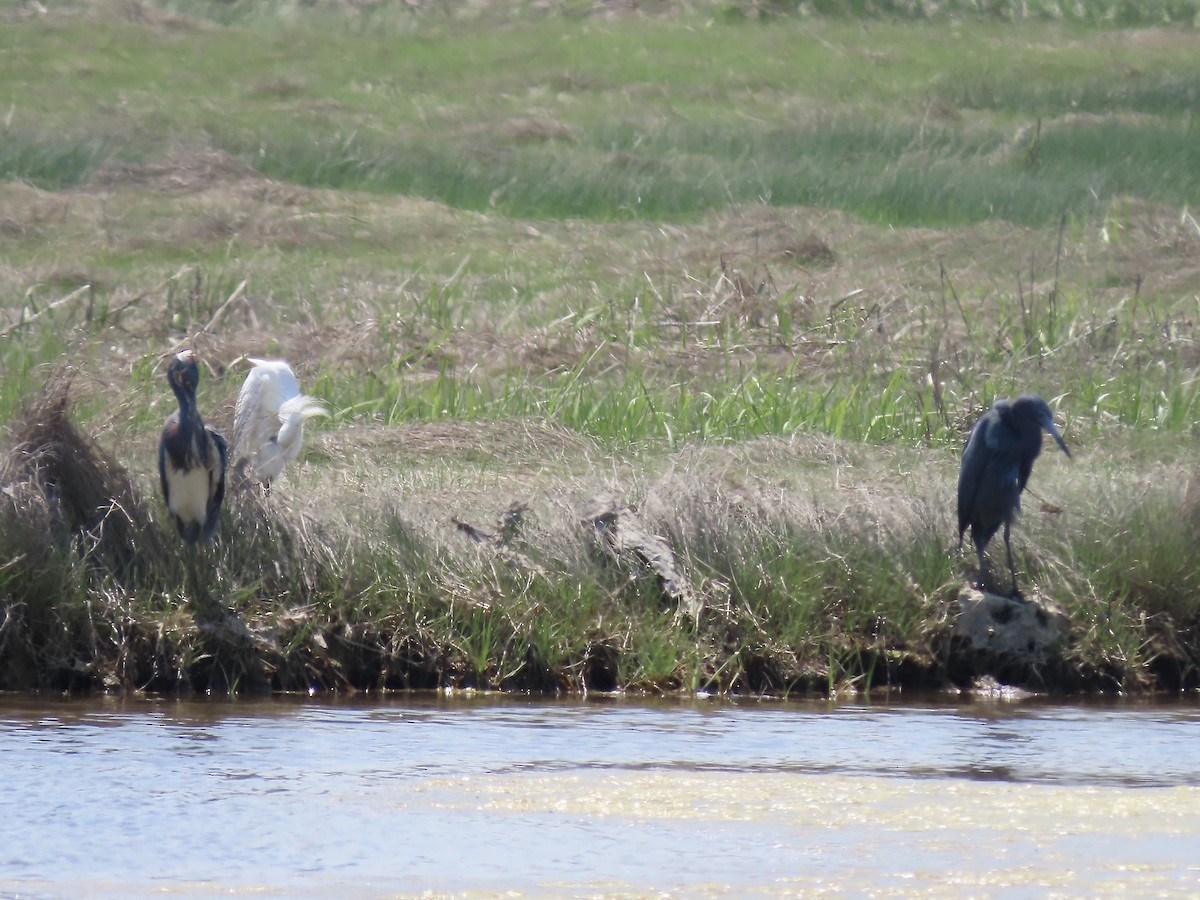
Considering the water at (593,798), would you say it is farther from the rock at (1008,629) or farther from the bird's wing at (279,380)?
the bird's wing at (279,380)

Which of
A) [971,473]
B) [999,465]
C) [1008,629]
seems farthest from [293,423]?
[1008,629]

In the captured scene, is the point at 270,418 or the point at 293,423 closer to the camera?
the point at 293,423

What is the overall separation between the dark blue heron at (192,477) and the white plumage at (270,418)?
25.2 inches

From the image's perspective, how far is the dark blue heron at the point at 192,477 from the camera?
8.31 meters

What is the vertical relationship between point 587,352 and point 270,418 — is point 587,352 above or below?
above

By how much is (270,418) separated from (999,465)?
357 centimetres

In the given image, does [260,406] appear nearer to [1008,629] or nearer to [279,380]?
[279,380]

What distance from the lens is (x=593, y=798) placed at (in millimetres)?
6629

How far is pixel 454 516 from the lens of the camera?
8.84 metres

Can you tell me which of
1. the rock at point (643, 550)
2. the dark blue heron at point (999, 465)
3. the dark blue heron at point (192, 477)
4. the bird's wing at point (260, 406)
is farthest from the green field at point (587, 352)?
the bird's wing at point (260, 406)

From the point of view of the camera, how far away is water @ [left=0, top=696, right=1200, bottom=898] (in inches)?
227

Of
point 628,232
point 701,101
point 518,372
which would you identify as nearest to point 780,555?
point 518,372

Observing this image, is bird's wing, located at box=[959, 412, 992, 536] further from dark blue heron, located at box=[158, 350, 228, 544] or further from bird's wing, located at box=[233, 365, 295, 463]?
bird's wing, located at box=[233, 365, 295, 463]

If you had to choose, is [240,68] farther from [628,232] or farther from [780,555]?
[780,555]
